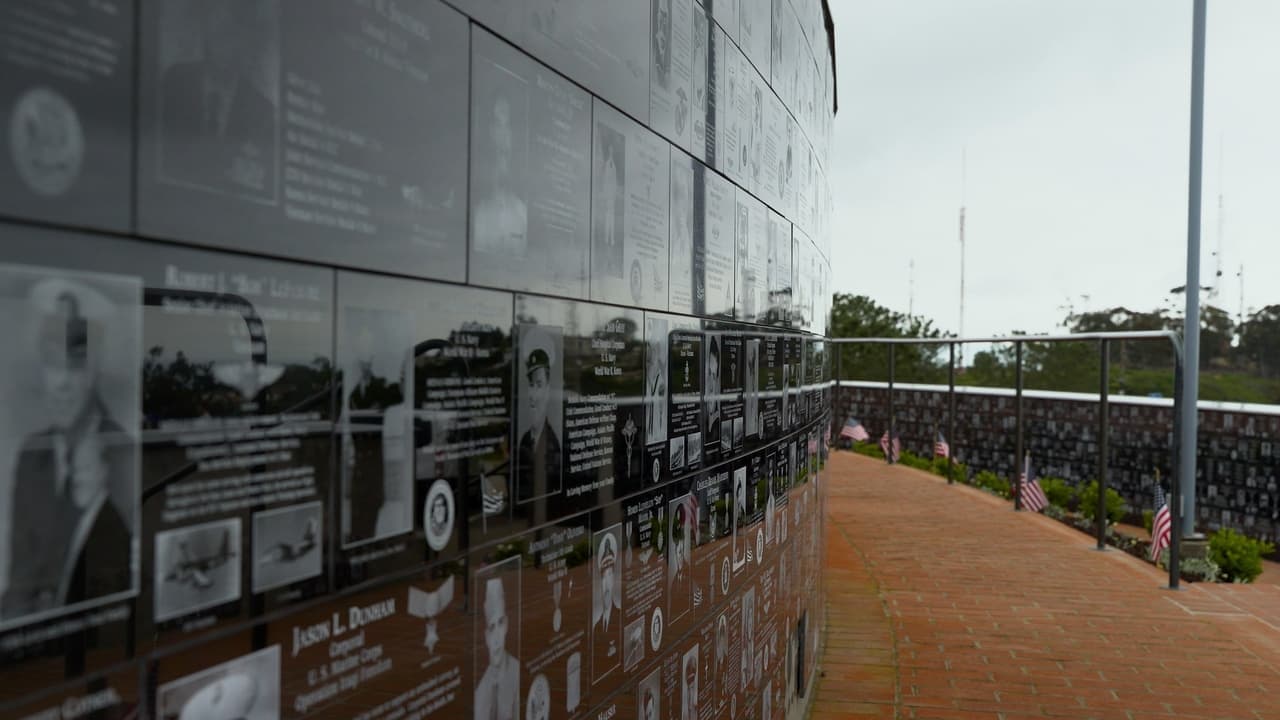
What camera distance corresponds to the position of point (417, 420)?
92 cm

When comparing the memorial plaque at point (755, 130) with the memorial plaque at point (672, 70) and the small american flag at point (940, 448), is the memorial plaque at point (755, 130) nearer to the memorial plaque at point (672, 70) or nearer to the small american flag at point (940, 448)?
the memorial plaque at point (672, 70)

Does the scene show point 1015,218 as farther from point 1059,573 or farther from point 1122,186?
point 1059,573

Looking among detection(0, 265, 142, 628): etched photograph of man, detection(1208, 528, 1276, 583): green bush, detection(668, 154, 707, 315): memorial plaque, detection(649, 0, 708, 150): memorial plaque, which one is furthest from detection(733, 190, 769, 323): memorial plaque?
detection(1208, 528, 1276, 583): green bush

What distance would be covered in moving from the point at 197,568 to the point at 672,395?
111cm

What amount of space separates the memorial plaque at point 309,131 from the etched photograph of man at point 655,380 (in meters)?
0.62

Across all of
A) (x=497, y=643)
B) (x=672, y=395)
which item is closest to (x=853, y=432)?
(x=672, y=395)

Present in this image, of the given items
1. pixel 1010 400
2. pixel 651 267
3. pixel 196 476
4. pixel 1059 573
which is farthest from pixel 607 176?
pixel 1010 400

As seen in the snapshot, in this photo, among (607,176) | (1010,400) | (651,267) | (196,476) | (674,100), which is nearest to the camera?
(196,476)

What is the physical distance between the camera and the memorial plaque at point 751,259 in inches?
87.5

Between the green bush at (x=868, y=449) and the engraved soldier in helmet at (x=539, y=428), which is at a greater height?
the engraved soldier in helmet at (x=539, y=428)

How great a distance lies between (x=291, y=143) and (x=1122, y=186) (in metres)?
35.8

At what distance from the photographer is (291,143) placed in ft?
2.52

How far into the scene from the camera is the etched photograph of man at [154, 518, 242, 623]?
0.66 m

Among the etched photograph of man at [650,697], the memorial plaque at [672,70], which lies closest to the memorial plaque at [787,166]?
the memorial plaque at [672,70]
